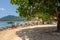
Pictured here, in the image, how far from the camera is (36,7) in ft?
50.1

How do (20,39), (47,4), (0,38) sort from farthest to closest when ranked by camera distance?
(47,4) < (0,38) < (20,39)

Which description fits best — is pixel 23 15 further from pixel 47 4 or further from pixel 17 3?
pixel 47 4

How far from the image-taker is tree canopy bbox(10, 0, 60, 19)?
571 inches

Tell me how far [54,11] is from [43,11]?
0.94 m

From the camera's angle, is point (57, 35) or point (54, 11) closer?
point (57, 35)

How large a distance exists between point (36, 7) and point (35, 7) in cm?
8

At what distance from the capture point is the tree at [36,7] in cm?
1450

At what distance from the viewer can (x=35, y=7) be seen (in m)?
15.3

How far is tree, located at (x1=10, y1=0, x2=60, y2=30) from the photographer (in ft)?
47.6

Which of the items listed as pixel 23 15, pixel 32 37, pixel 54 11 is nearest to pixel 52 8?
pixel 54 11

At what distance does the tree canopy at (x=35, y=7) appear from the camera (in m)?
14.5

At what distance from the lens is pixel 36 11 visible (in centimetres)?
1571

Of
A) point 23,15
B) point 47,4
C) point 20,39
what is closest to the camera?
point 20,39

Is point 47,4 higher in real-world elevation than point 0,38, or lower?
higher
